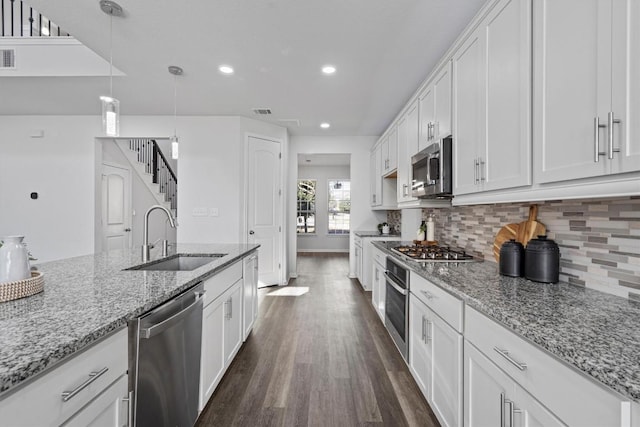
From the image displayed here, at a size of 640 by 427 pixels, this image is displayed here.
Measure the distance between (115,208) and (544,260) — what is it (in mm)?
6353

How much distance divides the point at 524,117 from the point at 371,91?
244cm

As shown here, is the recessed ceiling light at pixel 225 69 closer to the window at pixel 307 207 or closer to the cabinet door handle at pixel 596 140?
the cabinet door handle at pixel 596 140

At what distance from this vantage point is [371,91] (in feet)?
11.6

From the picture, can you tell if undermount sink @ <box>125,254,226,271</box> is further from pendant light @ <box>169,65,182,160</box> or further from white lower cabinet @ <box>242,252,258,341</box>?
pendant light @ <box>169,65,182,160</box>

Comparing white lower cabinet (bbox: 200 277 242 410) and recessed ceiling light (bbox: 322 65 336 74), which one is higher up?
recessed ceiling light (bbox: 322 65 336 74)

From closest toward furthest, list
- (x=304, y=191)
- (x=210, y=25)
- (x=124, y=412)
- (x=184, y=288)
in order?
(x=124, y=412) → (x=184, y=288) → (x=210, y=25) → (x=304, y=191)

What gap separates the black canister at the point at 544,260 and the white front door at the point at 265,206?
3.82 metres

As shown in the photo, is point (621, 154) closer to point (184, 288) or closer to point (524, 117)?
point (524, 117)

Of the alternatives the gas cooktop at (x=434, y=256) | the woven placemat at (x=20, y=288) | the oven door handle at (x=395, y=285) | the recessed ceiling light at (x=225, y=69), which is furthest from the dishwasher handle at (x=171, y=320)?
the recessed ceiling light at (x=225, y=69)

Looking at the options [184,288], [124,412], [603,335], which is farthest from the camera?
[184,288]

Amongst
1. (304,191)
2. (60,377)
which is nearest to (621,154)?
(60,377)

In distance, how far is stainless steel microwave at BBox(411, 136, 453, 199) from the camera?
214cm

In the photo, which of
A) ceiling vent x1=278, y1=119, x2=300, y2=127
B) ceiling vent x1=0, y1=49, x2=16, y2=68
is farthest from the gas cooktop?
ceiling vent x1=0, y1=49, x2=16, y2=68

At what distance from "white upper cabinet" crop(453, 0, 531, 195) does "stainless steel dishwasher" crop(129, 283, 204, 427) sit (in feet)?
5.40
